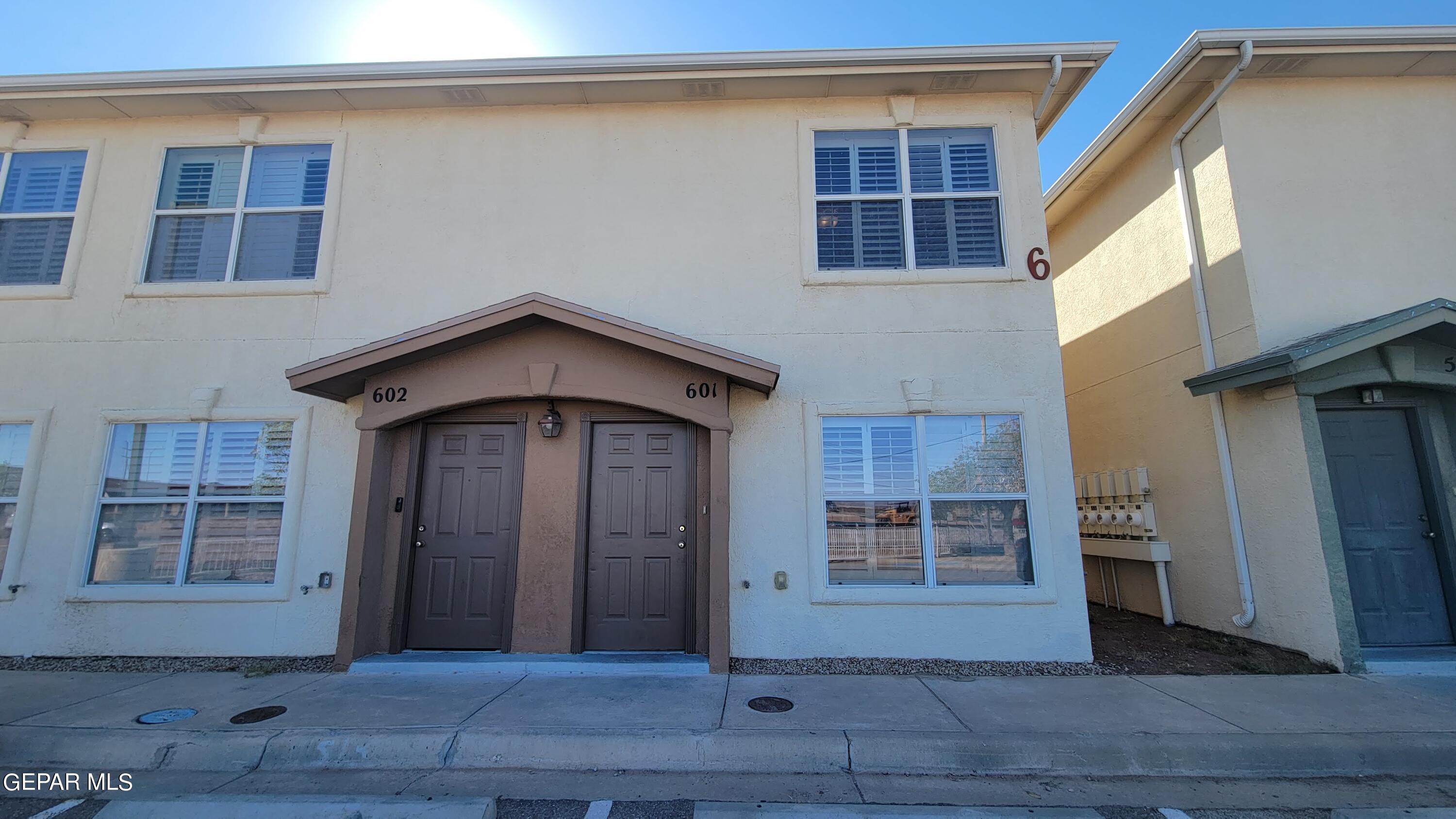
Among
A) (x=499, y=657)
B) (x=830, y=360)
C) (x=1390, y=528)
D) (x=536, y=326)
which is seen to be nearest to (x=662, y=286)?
(x=536, y=326)

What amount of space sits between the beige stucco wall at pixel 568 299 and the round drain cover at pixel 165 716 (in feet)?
4.55

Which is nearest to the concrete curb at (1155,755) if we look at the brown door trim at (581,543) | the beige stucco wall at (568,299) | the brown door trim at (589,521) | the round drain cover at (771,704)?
the round drain cover at (771,704)

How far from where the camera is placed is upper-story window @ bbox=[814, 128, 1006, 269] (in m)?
6.81

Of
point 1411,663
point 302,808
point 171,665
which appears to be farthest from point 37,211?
point 1411,663

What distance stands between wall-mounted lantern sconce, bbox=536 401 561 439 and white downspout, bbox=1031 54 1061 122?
5.85 meters

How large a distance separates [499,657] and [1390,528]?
8435 mm

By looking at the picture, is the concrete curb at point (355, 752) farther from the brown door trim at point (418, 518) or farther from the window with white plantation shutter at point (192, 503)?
the window with white plantation shutter at point (192, 503)

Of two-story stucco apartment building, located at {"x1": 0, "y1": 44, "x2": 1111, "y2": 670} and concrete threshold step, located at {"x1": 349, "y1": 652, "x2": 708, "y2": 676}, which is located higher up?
two-story stucco apartment building, located at {"x1": 0, "y1": 44, "x2": 1111, "y2": 670}

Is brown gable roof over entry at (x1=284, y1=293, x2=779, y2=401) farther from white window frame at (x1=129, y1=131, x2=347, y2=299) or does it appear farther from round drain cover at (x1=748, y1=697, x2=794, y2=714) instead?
round drain cover at (x1=748, y1=697, x2=794, y2=714)

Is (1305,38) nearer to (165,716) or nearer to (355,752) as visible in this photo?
(355,752)

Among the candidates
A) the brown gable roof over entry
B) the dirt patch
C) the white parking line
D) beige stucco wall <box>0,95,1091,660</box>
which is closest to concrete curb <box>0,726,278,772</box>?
the white parking line

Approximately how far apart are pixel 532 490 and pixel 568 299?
199 cm

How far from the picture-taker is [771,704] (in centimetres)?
488

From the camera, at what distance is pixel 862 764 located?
4.09m
